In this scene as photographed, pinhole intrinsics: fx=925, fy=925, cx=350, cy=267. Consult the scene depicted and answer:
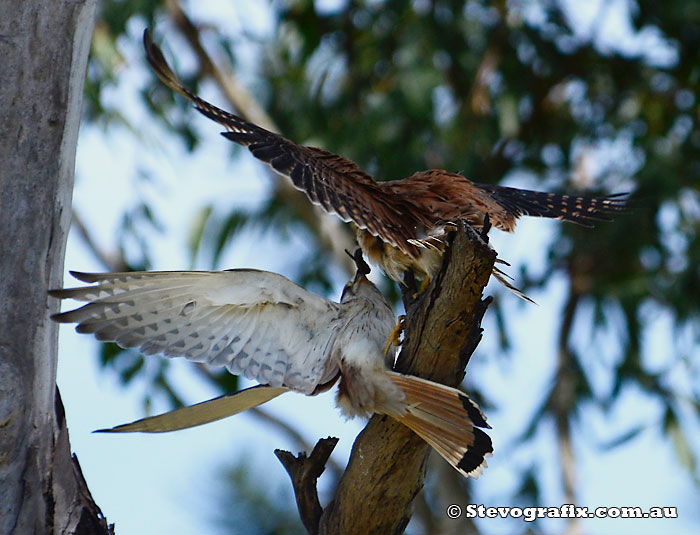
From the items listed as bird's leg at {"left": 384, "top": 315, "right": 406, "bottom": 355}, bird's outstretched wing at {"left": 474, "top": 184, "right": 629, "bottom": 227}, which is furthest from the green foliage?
bird's leg at {"left": 384, "top": 315, "right": 406, "bottom": 355}

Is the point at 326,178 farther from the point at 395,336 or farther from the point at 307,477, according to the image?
the point at 307,477

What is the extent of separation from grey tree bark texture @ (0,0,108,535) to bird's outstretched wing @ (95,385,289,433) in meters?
0.22

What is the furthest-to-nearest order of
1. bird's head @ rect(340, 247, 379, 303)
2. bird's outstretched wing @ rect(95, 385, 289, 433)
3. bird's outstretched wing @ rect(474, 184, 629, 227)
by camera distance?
bird's outstretched wing @ rect(474, 184, 629, 227) → bird's head @ rect(340, 247, 379, 303) → bird's outstretched wing @ rect(95, 385, 289, 433)

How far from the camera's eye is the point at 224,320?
2.44 m

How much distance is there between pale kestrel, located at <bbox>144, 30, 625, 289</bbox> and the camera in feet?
7.73

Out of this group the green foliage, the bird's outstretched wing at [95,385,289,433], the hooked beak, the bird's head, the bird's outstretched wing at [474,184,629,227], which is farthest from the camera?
the green foliage

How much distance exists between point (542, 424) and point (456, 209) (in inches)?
194

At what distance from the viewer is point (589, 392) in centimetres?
699

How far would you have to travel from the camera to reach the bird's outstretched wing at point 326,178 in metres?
2.33

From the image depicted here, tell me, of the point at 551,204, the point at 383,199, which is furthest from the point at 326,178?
the point at 551,204

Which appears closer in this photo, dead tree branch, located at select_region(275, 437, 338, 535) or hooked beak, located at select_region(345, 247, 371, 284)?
dead tree branch, located at select_region(275, 437, 338, 535)

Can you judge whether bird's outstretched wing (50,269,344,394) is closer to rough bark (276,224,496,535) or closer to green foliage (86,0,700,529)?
rough bark (276,224,496,535)

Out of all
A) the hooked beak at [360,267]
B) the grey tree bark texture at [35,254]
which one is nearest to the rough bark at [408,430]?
the hooked beak at [360,267]

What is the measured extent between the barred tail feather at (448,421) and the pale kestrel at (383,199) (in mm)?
351
